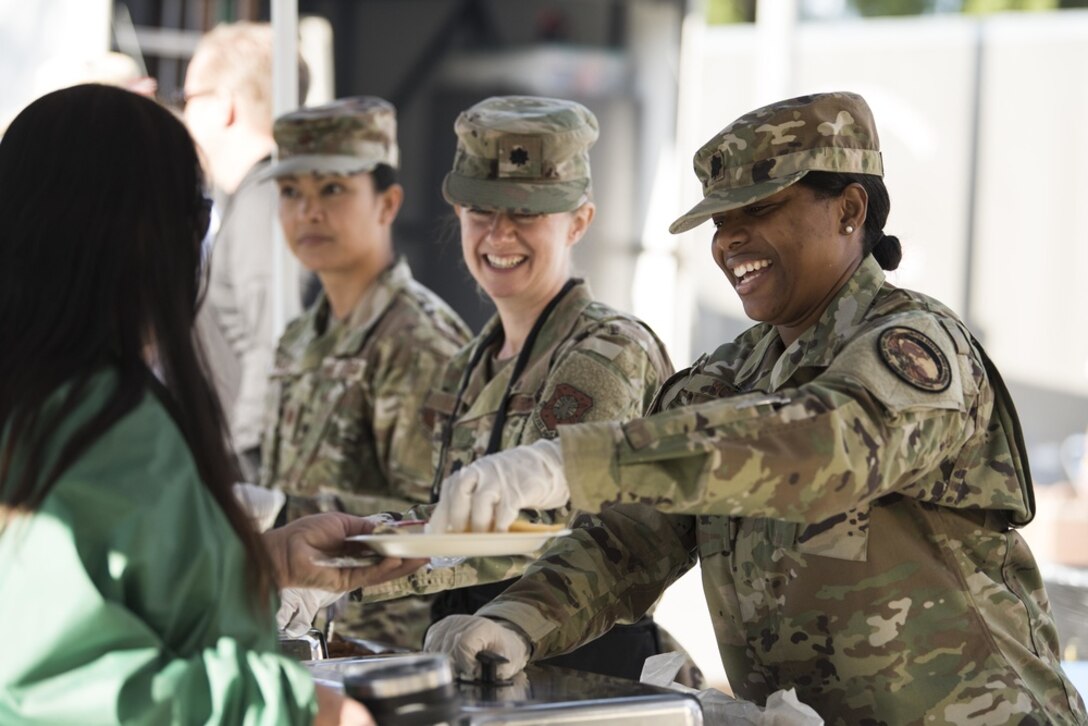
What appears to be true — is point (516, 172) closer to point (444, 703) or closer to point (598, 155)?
point (444, 703)

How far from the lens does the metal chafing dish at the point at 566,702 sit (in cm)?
170

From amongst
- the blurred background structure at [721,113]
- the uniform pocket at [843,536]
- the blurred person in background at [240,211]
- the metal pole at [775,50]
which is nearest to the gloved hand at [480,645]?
the uniform pocket at [843,536]

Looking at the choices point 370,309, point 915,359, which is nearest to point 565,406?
point 915,359

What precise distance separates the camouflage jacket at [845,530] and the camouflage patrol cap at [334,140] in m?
1.79

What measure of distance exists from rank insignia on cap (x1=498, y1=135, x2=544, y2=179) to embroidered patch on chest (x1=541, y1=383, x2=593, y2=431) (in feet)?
1.53

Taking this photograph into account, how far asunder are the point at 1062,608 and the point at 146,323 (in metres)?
3.10

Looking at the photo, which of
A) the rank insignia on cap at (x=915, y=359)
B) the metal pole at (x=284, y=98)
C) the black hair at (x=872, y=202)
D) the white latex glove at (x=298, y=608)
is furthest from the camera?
the metal pole at (x=284, y=98)

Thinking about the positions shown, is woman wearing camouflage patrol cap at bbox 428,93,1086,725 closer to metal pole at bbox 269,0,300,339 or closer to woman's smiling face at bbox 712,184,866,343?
woman's smiling face at bbox 712,184,866,343

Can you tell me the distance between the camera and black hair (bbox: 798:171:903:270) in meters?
2.11

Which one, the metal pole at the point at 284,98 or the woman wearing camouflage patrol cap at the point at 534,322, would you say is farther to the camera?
the metal pole at the point at 284,98

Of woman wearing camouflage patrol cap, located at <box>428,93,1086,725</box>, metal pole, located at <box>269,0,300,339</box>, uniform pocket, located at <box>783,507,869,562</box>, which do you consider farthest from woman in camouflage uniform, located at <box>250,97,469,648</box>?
uniform pocket, located at <box>783,507,869,562</box>

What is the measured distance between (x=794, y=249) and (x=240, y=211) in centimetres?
301

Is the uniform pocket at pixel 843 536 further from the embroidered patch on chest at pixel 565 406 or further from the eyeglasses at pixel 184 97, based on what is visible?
the eyeglasses at pixel 184 97

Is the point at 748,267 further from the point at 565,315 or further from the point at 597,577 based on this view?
the point at 565,315
